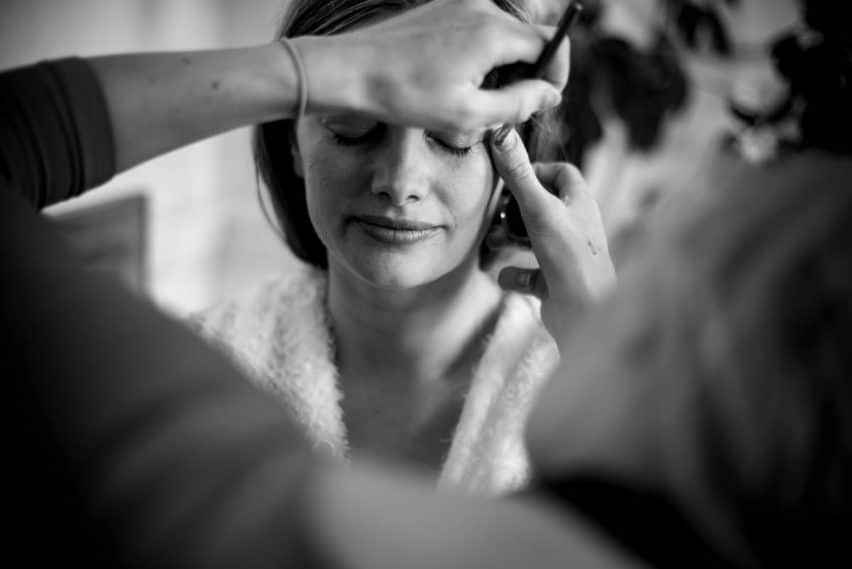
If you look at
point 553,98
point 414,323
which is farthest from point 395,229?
point 553,98

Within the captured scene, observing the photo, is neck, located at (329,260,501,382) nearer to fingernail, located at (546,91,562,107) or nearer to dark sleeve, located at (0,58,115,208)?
fingernail, located at (546,91,562,107)

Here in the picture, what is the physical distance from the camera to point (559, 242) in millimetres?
866

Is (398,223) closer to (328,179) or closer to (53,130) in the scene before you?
(328,179)

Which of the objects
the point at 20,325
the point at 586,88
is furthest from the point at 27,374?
the point at 586,88

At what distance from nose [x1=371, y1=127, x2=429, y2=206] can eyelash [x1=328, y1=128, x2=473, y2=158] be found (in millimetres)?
26

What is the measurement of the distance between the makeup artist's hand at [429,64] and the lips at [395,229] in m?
0.34

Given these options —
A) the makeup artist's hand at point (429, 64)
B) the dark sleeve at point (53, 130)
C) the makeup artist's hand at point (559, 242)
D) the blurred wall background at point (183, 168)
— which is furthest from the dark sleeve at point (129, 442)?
the blurred wall background at point (183, 168)

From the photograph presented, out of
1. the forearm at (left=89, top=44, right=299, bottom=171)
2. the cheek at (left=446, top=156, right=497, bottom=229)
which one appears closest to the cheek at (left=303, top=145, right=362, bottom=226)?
the cheek at (left=446, top=156, right=497, bottom=229)

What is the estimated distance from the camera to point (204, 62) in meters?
0.59

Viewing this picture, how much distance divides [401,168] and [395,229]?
86 mm

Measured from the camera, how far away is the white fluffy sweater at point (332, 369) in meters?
1.01

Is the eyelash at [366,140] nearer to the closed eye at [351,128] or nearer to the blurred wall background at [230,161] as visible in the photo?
the closed eye at [351,128]

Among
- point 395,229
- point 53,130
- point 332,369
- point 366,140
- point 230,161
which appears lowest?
point 230,161

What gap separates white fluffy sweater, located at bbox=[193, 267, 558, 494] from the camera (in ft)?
3.31
